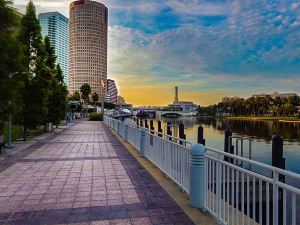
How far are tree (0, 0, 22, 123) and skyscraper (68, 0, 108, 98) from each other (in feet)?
477

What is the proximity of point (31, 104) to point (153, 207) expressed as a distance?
14771 millimetres

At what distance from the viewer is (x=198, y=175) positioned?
5.85m

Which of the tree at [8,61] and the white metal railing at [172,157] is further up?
the tree at [8,61]

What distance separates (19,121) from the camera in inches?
732

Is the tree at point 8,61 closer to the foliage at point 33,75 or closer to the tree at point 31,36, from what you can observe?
the foliage at point 33,75

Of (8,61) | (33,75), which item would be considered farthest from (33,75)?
(8,61)

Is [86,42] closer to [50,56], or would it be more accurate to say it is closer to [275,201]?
[50,56]

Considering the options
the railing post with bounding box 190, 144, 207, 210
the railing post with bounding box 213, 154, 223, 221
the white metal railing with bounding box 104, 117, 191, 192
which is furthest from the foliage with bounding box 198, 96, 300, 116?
the railing post with bounding box 213, 154, 223, 221

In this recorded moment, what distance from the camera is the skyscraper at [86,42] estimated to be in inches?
6181

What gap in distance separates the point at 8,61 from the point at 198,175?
26.2ft

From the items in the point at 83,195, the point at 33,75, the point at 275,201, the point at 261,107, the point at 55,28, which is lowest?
the point at 83,195

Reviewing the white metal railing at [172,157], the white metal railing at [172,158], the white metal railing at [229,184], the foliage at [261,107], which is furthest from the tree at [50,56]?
the foliage at [261,107]

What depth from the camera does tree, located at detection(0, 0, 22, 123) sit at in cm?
1062

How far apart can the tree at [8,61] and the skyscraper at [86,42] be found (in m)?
145
